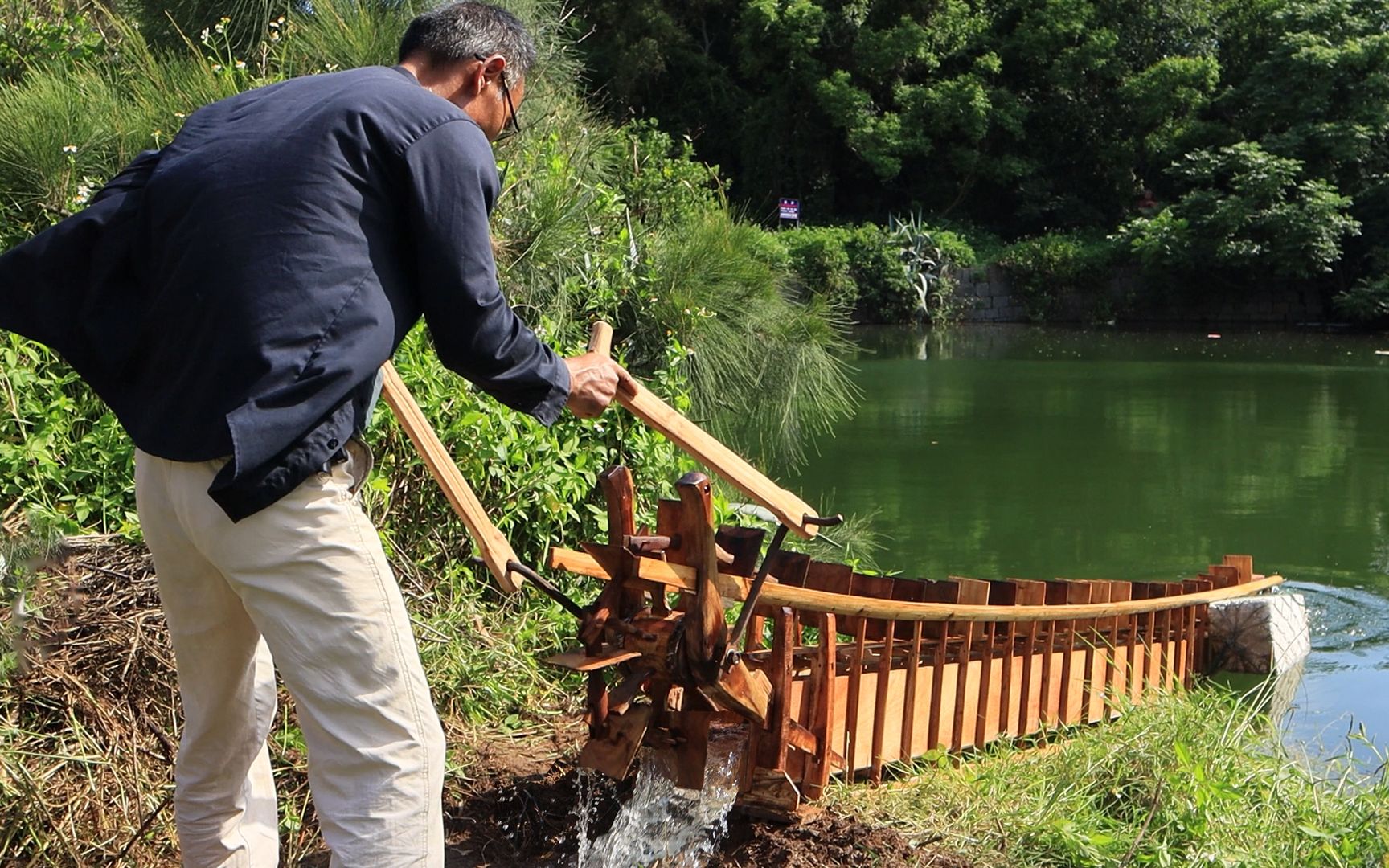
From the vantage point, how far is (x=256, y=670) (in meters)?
2.18

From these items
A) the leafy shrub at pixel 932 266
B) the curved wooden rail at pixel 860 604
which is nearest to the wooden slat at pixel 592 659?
the curved wooden rail at pixel 860 604

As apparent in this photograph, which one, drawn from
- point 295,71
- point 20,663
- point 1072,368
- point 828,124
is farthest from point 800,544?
point 828,124

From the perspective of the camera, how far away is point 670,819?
2.90 meters

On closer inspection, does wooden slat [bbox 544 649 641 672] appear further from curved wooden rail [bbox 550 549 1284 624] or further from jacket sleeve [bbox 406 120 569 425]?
jacket sleeve [bbox 406 120 569 425]

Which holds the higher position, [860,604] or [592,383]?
[592,383]

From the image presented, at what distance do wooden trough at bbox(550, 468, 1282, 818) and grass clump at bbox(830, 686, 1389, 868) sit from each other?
0.64 ft

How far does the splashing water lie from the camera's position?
285 cm

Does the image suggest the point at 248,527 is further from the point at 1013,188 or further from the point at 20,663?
the point at 1013,188

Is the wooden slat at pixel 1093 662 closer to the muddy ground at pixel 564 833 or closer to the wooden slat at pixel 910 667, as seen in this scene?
the wooden slat at pixel 910 667

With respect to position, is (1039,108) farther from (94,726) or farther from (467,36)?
(467,36)

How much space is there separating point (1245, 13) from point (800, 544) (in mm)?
24406

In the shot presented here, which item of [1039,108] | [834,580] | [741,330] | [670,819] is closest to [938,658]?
[834,580]

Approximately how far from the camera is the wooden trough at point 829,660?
2615 mm

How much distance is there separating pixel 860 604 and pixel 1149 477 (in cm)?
808
